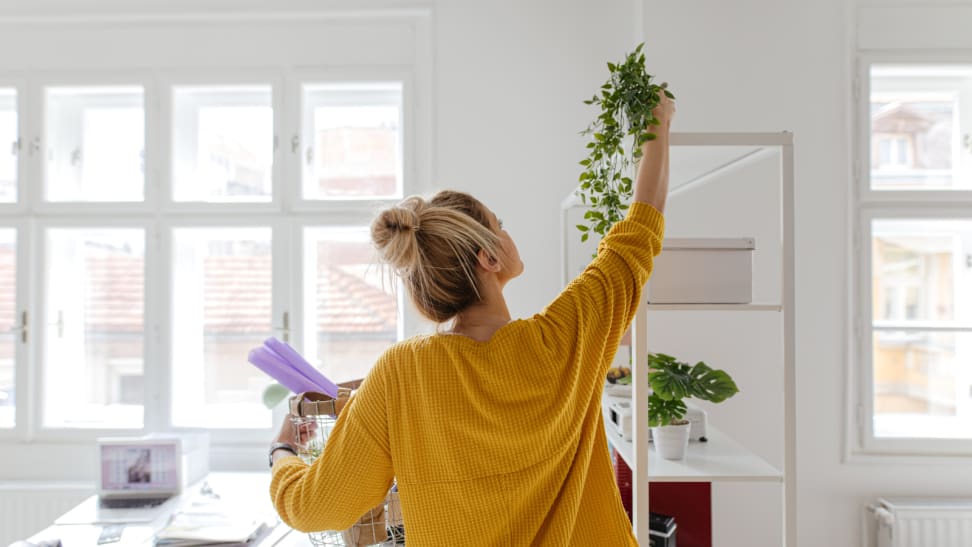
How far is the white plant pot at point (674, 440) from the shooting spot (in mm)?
1350

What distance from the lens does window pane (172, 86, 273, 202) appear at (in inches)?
101

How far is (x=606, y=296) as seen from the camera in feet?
2.95

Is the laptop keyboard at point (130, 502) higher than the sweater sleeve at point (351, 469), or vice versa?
the sweater sleeve at point (351, 469)

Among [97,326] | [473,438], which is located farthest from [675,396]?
[97,326]

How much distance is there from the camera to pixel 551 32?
235 centimetres

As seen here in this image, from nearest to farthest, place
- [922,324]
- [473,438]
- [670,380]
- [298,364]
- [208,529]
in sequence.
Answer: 1. [473,438]
2. [298,364]
3. [670,380]
4. [208,529]
5. [922,324]

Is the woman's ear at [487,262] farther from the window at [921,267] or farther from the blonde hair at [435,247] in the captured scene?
the window at [921,267]

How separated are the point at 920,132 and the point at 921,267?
0.55 meters

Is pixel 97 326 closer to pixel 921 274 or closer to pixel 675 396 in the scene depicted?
pixel 675 396

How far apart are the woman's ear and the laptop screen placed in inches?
68.1

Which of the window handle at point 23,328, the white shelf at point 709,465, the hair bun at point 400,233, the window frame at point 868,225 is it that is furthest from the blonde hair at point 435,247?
the window handle at point 23,328

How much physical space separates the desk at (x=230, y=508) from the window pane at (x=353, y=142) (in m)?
1.17

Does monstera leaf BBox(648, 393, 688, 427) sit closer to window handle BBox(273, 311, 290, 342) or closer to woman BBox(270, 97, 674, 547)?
woman BBox(270, 97, 674, 547)

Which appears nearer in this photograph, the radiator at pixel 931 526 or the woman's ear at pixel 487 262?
the woman's ear at pixel 487 262
